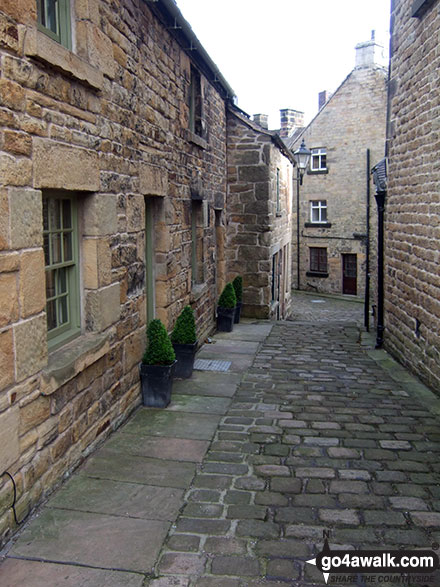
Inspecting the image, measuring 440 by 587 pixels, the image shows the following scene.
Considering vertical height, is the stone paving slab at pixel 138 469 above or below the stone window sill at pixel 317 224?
below

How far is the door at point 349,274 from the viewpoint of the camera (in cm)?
2702

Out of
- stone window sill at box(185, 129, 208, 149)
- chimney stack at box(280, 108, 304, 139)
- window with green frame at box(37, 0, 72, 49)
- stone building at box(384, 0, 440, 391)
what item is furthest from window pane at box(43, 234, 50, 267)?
chimney stack at box(280, 108, 304, 139)

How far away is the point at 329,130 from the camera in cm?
2645

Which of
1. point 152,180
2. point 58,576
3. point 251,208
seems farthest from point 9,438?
point 251,208

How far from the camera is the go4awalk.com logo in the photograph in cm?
353

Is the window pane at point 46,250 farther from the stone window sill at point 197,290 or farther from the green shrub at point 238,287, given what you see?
the green shrub at point 238,287

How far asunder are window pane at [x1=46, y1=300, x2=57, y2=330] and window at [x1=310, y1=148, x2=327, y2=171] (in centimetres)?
2396

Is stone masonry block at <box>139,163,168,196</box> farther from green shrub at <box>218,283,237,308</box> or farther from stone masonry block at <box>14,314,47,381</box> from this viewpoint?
green shrub at <box>218,283,237,308</box>

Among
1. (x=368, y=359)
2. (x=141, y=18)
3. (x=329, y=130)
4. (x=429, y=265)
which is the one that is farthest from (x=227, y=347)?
(x=329, y=130)

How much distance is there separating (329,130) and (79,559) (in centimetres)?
2547

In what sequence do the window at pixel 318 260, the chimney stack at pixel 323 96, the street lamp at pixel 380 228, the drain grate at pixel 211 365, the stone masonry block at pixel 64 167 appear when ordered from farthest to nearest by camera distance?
1. the chimney stack at pixel 323 96
2. the window at pixel 318 260
3. the street lamp at pixel 380 228
4. the drain grate at pixel 211 365
5. the stone masonry block at pixel 64 167

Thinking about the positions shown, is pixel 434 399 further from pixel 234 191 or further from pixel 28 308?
pixel 234 191

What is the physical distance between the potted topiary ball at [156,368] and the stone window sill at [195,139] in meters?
3.46

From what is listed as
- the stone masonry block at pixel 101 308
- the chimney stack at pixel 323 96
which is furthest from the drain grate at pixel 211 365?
the chimney stack at pixel 323 96
